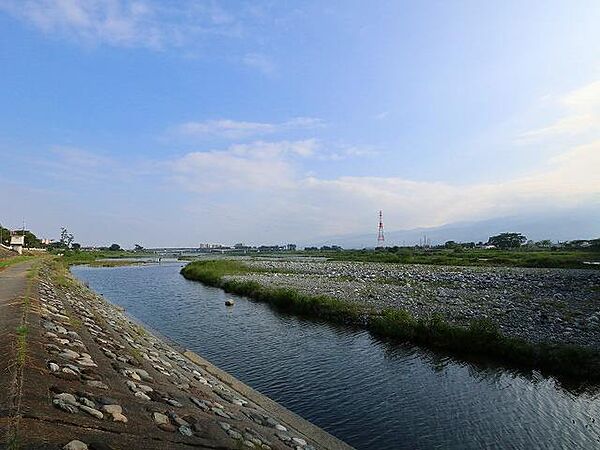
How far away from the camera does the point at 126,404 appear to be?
7449 millimetres

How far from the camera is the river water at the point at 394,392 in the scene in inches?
422

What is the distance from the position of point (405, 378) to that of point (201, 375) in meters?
7.40

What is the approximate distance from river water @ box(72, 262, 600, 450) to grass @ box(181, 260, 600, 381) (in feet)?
3.14

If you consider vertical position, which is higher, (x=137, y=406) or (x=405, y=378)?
(x=137, y=406)

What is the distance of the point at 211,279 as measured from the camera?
52.0m

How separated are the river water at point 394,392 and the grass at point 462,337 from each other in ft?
3.14

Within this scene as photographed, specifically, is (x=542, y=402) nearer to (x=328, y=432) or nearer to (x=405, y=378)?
(x=405, y=378)

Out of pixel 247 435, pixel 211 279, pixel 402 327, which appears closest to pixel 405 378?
pixel 402 327

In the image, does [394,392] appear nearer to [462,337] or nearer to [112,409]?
[462,337]

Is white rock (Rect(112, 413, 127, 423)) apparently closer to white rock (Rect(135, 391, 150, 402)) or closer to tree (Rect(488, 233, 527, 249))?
white rock (Rect(135, 391, 150, 402))

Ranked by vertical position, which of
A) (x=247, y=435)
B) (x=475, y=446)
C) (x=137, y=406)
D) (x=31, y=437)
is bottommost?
(x=475, y=446)

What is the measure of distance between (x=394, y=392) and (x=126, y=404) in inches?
363

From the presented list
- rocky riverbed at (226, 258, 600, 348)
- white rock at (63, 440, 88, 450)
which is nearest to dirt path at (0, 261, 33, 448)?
white rock at (63, 440, 88, 450)

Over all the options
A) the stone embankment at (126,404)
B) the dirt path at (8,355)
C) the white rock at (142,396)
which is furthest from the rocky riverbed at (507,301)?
the dirt path at (8,355)
